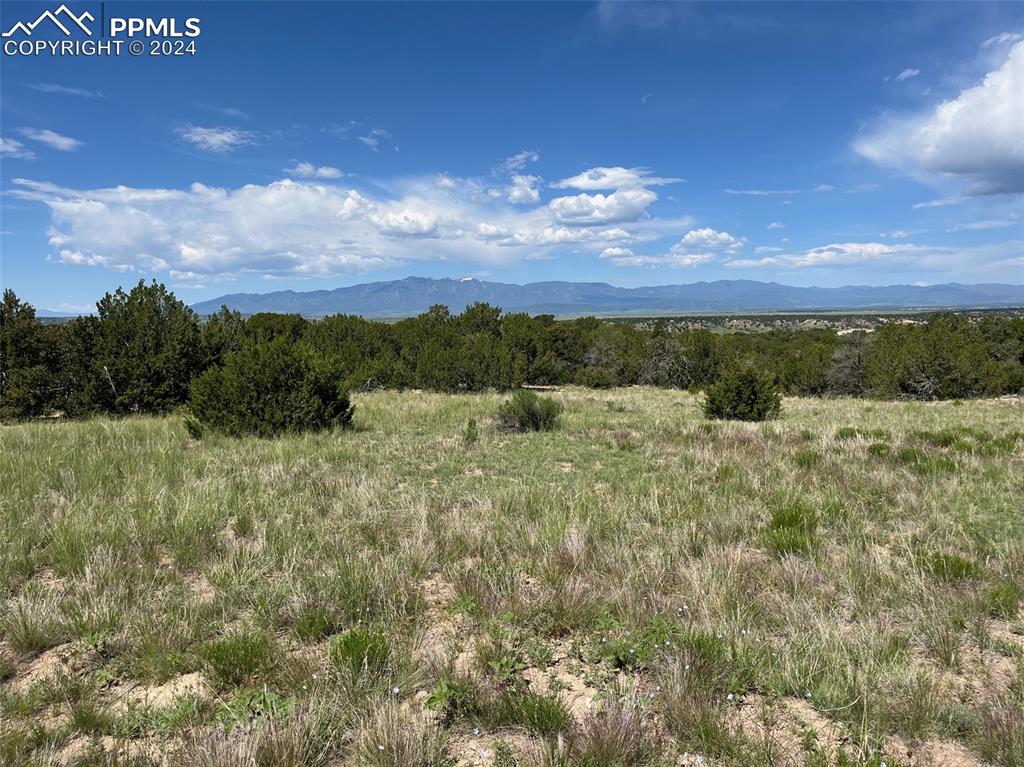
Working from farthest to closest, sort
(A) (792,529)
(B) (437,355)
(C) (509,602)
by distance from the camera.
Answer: (B) (437,355) < (A) (792,529) < (C) (509,602)

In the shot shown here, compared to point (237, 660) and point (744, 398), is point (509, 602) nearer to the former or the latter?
point (237, 660)

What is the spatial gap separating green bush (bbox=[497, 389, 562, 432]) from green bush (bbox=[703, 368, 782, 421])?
6110 millimetres

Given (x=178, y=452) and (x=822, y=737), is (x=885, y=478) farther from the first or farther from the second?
(x=178, y=452)

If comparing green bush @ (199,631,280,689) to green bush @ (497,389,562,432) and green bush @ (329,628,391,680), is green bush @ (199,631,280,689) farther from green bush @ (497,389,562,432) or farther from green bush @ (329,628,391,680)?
green bush @ (497,389,562,432)

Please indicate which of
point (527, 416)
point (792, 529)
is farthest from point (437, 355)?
point (792, 529)

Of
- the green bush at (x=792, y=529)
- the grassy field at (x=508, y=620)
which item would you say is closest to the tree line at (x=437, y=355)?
the grassy field at (x=508, y=620)

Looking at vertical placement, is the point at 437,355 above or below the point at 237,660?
above

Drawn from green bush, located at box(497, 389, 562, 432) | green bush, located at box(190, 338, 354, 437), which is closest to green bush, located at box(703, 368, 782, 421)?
green bush, located at box(497, 389, 562, 432)

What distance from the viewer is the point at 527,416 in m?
11.8

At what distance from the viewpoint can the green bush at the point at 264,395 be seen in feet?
34.1

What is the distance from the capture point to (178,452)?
8422 mm

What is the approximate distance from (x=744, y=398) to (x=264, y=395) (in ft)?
41.3

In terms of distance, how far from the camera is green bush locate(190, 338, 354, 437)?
10.4m

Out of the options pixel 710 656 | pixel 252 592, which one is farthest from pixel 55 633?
pixel 710 656
